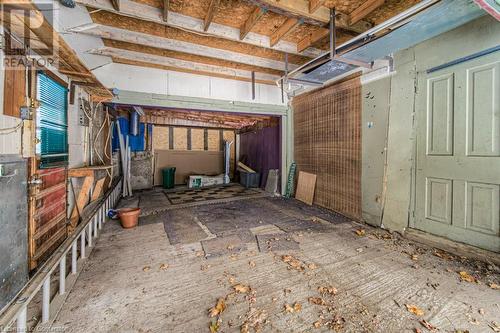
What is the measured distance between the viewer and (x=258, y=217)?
4.27 metres

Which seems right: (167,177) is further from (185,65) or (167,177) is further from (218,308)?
(218,308)

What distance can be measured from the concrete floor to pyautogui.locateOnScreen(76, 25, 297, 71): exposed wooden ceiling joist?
10.0 ft

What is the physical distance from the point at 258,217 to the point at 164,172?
5026 mm

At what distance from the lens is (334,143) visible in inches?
180

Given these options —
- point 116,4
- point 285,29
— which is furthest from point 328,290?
point 116,4

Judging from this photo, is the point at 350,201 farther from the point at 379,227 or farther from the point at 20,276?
the point at 20,276

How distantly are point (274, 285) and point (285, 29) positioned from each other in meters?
3.44

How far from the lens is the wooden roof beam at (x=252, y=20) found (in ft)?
8.93

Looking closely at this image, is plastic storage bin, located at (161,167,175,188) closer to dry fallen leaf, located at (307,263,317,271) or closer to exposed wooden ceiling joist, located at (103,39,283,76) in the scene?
exposed wooden ceiling joist, located at (103,39,283,76)

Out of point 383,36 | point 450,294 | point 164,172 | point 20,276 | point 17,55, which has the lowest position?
point 450,294

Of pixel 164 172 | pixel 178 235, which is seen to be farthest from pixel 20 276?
pixel 164 172

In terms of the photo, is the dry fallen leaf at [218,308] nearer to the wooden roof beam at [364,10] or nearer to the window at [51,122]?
the window at [51,122]

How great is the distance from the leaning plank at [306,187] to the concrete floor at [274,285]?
69.1 inches

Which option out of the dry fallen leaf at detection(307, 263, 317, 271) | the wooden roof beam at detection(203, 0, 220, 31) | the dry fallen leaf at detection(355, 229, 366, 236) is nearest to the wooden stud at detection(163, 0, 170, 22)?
the wooden roof beam at detection(203, 0, 220, 31)
